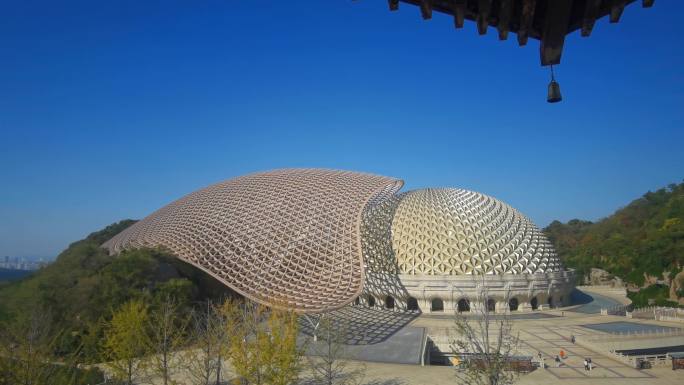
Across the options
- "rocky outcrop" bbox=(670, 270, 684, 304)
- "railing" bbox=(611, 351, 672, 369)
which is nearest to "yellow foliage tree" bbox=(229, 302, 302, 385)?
"railing" bbox=(611, 351, 672, 369)

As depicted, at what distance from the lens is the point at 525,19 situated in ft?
12.8

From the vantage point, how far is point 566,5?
380cm

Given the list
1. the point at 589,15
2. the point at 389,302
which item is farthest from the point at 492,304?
the point at 589,15

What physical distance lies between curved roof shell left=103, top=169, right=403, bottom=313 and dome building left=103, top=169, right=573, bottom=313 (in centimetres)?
10

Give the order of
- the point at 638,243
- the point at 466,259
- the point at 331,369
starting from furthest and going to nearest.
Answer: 1. the point at 638,243
2. the point at 466,259
3. the point at 331,369

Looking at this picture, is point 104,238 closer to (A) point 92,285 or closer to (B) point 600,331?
(A) point 92,285

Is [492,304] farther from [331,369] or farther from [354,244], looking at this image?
[331,369]

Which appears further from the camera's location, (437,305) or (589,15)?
(437,305)

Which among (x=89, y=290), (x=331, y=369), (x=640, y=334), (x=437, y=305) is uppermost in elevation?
(x=89, y=290)

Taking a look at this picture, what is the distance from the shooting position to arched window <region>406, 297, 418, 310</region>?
128 feet

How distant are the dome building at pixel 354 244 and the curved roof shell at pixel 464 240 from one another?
104mm

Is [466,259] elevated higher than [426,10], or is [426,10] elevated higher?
[426,10]

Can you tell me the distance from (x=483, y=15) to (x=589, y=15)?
100cm

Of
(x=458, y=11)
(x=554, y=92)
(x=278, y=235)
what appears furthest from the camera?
(x=278, y=235)
